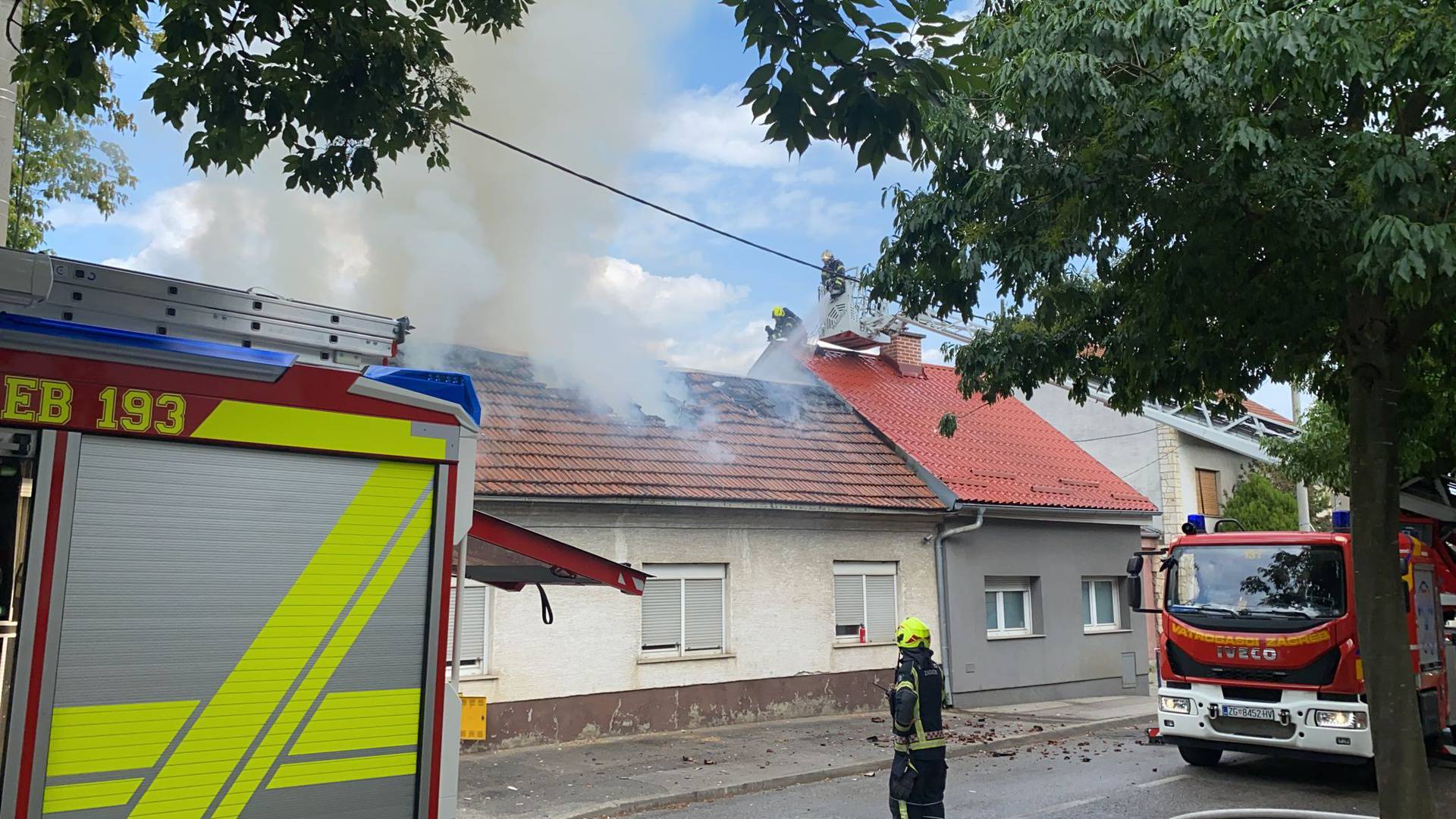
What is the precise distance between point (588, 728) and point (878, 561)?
522cm

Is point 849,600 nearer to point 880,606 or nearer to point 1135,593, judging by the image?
point 880,606

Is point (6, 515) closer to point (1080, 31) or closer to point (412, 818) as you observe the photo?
point (412, 818)

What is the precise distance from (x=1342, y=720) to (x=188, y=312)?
31.0 feet

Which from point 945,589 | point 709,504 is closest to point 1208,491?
point 945,589

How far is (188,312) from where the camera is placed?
3.76 m

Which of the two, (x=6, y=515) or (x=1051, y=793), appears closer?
(x=6, y=515)

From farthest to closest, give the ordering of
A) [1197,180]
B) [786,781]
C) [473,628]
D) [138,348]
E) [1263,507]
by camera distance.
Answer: [1263,507] < [473,628] < [786,781] < [1197,180] < [138,348]

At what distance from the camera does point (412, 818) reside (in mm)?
3826

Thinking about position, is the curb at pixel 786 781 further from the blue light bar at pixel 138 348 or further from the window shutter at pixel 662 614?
the blue light bar at pixel 138 348

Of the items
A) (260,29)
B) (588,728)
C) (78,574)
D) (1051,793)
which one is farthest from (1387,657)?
(588,728)

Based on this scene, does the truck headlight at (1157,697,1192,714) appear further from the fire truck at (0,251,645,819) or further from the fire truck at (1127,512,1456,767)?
the fire truck at (0,251,645,819)

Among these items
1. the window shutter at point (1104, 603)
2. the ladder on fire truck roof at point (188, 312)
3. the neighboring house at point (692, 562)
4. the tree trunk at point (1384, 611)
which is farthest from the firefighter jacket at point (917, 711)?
the window shutter at point (1104, 603)

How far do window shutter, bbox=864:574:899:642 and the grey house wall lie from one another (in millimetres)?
1004

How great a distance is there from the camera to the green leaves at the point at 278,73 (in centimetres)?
544
